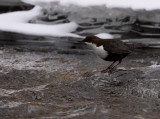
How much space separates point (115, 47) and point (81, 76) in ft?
1.89

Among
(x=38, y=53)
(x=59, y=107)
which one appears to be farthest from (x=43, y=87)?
(x=38, y=53)

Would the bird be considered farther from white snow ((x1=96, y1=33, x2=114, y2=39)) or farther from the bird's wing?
white snow ((x1=96, y1=33, x2=114, y2=39))

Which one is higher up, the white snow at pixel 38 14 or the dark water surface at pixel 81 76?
the white snow at pixel 38 14

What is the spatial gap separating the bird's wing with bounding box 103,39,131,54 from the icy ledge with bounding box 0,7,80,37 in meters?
2.24

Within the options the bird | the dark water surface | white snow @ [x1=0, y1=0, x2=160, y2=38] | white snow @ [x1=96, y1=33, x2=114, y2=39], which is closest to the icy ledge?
white snow @ [x1=0, y1=0, x2=160, y2=38]

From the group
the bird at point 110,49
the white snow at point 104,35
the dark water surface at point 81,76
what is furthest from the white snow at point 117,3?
the bird at point 110,49

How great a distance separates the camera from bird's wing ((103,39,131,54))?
500 cm

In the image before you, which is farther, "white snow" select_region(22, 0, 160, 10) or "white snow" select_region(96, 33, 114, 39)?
"white snow" select_region(22, 0, 160, 10)

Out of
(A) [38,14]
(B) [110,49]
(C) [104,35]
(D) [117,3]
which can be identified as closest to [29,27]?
(A) [38,14]

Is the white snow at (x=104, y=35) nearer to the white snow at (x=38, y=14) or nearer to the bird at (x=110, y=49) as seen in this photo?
the white snow at (x=38, y=14)

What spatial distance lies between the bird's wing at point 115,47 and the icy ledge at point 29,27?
224 centimetres

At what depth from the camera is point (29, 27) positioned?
7480 mm

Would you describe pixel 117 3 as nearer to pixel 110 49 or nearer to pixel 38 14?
pixel 38 14

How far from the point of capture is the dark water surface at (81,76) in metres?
3.84
